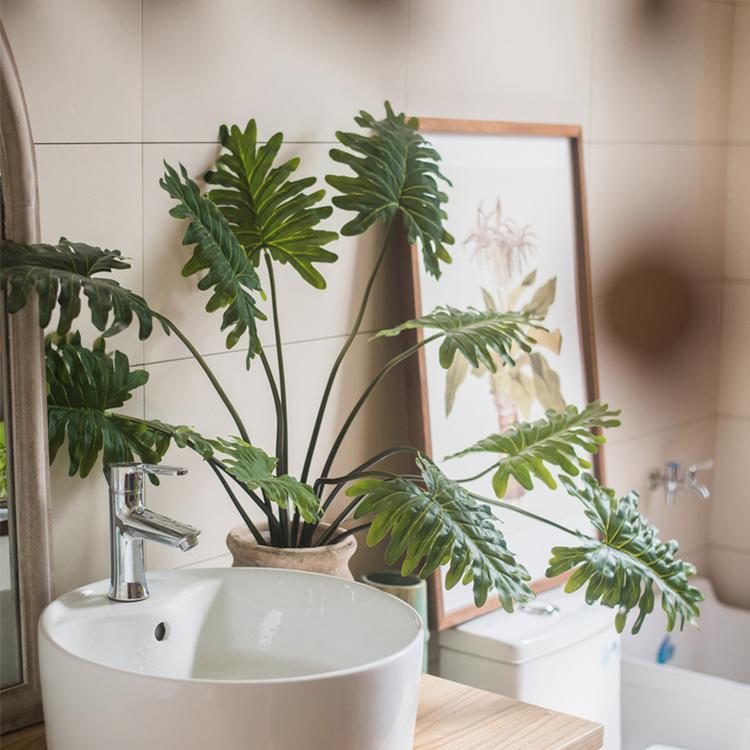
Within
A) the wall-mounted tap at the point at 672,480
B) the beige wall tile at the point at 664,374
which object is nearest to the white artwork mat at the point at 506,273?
the beige wall tile at the point at 664,374

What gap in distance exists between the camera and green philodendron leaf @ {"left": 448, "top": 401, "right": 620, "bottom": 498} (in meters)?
1.66

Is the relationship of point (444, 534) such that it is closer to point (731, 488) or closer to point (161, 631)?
point (161, 631)

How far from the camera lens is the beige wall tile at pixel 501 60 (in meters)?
2.06

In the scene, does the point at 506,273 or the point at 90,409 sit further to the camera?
the point at 506,273

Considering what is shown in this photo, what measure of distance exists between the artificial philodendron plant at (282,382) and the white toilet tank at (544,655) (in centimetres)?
45

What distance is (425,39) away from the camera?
6.74 feet

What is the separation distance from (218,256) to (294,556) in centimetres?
40

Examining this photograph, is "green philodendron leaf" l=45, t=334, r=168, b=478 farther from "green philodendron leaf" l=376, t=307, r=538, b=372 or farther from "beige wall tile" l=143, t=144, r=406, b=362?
"green philodendron leaf" l=376, t=307, r=538, b=372

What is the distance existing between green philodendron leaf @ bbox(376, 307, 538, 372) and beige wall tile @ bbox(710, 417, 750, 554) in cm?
144

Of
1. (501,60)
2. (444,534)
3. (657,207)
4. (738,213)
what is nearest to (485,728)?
(444,534)

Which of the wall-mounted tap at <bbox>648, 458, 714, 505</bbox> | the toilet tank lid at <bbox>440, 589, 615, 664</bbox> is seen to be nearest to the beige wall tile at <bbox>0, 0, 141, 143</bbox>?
the toilet tank lid at <bbox>440, 589, 615, 664</bbox>

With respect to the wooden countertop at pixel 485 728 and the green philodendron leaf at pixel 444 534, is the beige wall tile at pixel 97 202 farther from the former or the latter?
the wooden countertop at pixel 485 728

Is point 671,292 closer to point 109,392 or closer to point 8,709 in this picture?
point 109,392

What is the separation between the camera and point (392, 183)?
1.78 m
